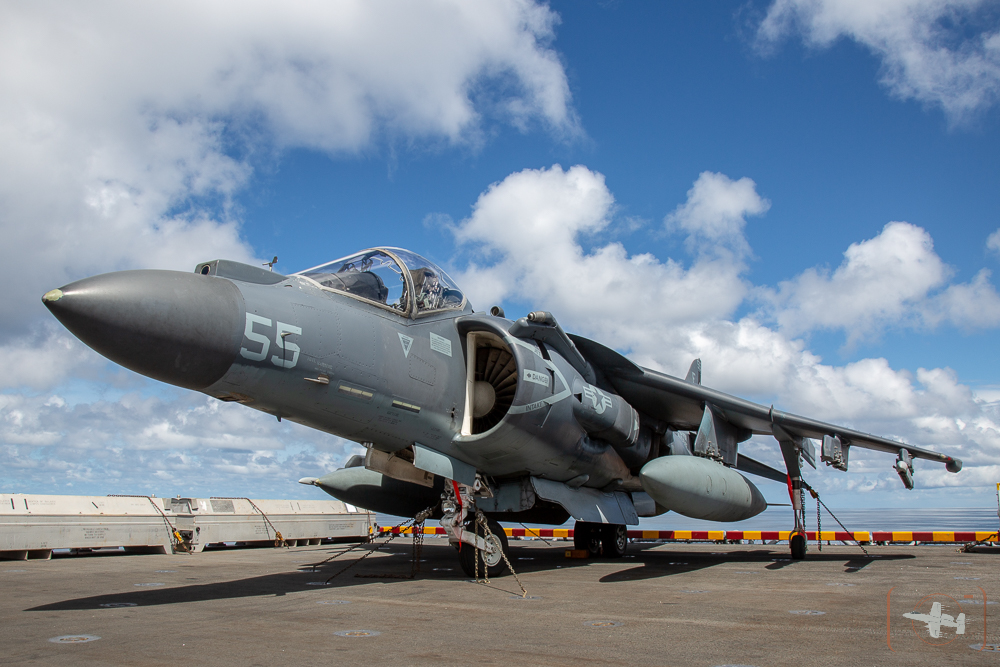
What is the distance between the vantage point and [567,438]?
9305 millimetres


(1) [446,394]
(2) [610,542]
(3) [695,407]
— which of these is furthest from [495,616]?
(2) [610,542]

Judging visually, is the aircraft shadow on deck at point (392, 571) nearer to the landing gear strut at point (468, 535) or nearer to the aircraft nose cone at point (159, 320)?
the landing gear strut at point (468, 535)

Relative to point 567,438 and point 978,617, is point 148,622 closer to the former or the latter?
point 567,438

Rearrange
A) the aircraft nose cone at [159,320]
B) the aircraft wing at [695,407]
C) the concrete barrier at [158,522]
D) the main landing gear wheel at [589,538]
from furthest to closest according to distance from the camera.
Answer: the main landing gear wheel at [589,538] → the concrete barrier at [158,522] → the aircraft wing at [695,407] → the aircraft nose cone at [159,320]

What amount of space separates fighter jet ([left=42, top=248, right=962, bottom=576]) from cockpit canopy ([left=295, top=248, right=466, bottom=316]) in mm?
20

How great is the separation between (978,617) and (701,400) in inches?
233

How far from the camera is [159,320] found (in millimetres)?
5312

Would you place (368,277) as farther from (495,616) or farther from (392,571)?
(392,571)

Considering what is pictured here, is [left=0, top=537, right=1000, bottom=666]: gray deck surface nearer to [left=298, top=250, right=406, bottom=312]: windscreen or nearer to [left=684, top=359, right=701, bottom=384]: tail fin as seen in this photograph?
[left=298, top=250, right=406, bottom=312]: windscreen

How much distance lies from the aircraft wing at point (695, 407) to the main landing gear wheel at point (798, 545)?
181 centimetres

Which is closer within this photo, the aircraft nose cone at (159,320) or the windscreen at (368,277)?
the aircraft nose cone at (159,320)

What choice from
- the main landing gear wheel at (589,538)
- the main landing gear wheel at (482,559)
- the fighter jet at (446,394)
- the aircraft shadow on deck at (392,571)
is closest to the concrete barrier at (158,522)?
the aircraft shadow on deck at (392,571)

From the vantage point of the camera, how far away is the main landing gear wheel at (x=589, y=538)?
12820mm

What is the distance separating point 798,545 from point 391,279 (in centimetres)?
903
